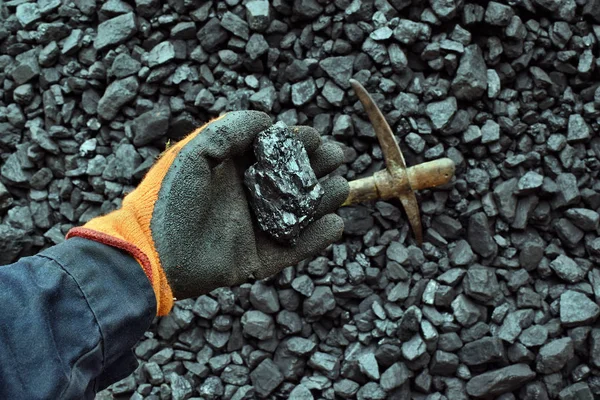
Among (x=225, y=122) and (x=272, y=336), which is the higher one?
(x=225, y=122)

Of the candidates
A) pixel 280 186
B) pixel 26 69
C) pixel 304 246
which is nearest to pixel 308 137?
pixel 280 186

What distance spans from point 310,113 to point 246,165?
3.36 ft

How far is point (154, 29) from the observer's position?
2.85m

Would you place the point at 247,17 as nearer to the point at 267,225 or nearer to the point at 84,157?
the point at 84,157

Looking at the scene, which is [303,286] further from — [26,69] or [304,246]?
[26,69]

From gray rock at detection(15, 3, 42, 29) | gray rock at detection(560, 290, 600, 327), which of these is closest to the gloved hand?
gray rock at detection(560, 290, 600, 327)

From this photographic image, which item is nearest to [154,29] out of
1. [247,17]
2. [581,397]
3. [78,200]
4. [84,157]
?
[247,17]

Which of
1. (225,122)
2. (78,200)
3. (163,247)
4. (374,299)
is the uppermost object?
(225,122)

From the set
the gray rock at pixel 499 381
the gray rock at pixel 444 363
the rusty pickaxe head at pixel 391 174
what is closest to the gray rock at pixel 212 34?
the rusty pickaxe head at pixel 391 174

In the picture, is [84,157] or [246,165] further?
[84,157]

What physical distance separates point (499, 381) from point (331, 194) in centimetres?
114

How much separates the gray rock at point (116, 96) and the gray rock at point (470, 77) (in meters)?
1.40

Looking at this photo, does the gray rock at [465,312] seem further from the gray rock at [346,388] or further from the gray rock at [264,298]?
the gray rock at [264,298]

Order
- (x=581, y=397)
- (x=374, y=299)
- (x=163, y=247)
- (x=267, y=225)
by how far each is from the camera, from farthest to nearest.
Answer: (x=374, y=299) < (x=581, y=397) < (x=267, y=225) < (x=163, y=247)
